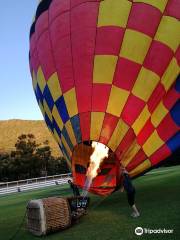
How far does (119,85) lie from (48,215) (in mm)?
3442

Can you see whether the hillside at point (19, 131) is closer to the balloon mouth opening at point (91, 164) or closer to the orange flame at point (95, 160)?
the balloon mouth opening at point (91, 164)

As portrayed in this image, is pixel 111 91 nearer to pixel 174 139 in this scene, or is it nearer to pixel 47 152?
pixel 174 139

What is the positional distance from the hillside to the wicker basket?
8638cm

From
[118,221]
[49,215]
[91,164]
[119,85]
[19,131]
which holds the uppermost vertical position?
[19,131]

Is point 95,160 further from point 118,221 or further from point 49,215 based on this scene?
point 49,215

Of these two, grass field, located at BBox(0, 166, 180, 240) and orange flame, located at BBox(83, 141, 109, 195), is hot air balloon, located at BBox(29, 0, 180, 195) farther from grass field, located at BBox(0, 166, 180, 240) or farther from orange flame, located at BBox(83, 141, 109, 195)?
grass field, located at BBox(0, 166, 180, 240)

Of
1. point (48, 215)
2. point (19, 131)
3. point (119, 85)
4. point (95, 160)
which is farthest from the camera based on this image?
point (19, 131)

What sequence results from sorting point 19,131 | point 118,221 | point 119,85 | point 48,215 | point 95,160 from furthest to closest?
point 19,131
point 95,160
point 119,85
point 118,221
point 48,215

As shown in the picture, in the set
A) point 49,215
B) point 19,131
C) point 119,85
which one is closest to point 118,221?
point 49,215

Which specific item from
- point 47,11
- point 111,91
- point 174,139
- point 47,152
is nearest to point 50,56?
point 47,11

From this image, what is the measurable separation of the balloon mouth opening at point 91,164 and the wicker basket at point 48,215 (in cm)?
135

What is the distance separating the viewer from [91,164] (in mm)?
9750

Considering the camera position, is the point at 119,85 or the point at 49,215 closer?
the point at 49,215

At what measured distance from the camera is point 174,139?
32.0ft
